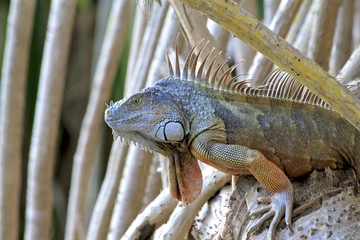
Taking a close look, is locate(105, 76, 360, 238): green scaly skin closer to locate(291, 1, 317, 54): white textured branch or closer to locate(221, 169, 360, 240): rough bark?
locate(221, 169, 360, 240): rough bark

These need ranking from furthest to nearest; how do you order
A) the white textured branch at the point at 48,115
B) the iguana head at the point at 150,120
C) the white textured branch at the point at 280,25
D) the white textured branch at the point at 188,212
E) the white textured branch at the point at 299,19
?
1. the white textured branch at the point at 48,115
2. the white textured branch at the point at 299,19
3. the white textured branch at the point at 280,25
4. the white textured branch at the point at 188,212
5. the iguana head at the point at 150,120

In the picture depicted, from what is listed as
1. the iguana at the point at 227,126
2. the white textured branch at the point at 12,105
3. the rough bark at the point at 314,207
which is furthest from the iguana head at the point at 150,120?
the white textured branch at the point at 12,105

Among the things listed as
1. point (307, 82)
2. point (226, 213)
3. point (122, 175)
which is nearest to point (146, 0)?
point (307, 82)

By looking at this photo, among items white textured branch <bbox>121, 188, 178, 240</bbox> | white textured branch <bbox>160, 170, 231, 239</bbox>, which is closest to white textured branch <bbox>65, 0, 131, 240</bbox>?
white textured branch <bbox>121, 188, 178, 240</bbox>

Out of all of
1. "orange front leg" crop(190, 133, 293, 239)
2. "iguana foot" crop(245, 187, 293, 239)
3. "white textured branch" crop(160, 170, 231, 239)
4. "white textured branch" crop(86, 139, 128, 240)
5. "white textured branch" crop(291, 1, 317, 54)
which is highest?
"white textured branch" crop(291, 1, 317, 54)

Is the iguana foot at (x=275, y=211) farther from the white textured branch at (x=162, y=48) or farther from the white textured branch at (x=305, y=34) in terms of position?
the white textured branch at (x=305, y=34)

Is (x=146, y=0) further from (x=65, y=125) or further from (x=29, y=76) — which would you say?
(x=65, y=125)
